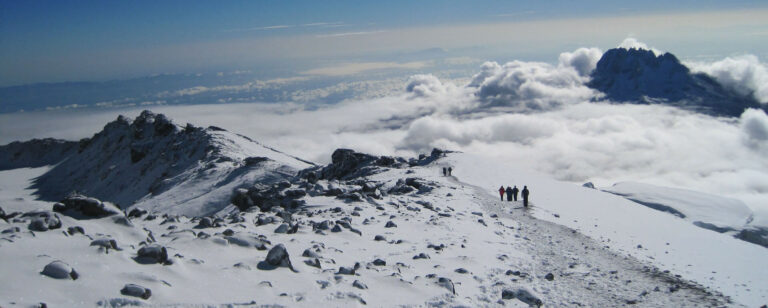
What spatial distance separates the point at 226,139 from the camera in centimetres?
6662

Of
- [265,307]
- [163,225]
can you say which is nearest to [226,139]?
[163,225]

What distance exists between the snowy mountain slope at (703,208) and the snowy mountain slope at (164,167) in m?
37.4

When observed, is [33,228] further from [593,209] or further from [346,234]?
[593,209]

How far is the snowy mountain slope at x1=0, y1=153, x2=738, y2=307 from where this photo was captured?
685 cm

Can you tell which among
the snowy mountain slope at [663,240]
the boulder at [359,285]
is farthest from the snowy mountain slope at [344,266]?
the snowy mountain slope at [663,240]

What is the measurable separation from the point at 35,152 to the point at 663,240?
158710mm

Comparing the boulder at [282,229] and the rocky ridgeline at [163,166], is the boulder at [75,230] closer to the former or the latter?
the boulder at [282,229]

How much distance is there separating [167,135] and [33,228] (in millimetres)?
75797

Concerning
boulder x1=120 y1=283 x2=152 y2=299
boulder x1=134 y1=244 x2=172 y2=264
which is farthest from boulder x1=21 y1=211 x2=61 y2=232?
boulder x1=120 y1=283 x2=152 y2=299

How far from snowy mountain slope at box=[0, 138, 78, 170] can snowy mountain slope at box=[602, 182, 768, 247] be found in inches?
5311

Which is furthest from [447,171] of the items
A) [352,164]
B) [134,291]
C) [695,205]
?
[134,291]

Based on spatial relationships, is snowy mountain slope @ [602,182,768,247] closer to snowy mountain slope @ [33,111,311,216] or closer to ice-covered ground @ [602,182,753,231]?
ice-covered ground @ [602,182,753,231]

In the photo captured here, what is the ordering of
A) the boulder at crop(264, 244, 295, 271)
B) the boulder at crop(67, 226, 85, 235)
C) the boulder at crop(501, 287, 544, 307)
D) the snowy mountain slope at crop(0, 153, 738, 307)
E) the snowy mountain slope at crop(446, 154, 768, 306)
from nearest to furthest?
1. the snowy mountain slope at crop(0, 153, 738, 307)
2. the boulder at crop(264, 244, 295, 271)
3. the boulder at crop(67, 226, 85, 235)
4. the boulder at crop(501, 287, 544, 307)
5. the snowy mountain slope at crop(446, 154, 768, 306)

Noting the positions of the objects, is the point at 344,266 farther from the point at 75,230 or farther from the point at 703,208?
the point at 703,208
